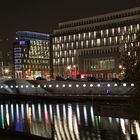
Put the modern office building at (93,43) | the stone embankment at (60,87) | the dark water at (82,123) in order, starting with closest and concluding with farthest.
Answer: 1. the dark water at (82,123)
2. the stone embankment at (60,87)
3. the modern office building at (93,43)

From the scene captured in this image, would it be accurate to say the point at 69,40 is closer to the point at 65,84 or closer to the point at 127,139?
the point at 65,84

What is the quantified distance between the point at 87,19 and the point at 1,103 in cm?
9098

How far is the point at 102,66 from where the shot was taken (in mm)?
172375

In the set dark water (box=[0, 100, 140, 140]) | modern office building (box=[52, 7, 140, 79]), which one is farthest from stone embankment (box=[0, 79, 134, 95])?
modern office building (box=[52, 7, 140, 79])

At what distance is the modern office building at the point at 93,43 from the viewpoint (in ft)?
545

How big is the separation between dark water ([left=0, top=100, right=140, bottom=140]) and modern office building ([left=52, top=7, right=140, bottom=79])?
269ft

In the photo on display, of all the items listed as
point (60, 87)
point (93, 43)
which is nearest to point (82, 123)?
point (60, 87)

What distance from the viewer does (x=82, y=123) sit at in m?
61.6

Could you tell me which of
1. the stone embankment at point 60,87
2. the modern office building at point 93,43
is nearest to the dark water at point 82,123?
the stone embankment at point 60,87

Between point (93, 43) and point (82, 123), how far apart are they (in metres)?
117

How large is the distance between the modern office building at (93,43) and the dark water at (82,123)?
81.9 m

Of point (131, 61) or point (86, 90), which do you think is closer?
point (131, 61)

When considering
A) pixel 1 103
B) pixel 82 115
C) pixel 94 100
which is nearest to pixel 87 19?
pixel 1 103

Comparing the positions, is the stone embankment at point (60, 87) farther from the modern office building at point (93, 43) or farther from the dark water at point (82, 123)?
the modern office building at point (93, 43)
